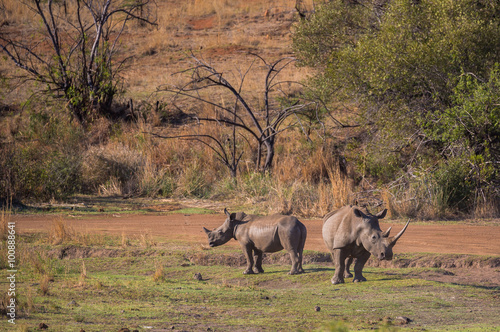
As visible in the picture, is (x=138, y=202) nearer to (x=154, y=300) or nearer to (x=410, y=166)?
(x=410, y=166)

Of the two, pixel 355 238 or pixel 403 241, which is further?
pixel 403 241

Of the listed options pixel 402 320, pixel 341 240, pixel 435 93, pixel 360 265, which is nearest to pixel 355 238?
pixel 341 240

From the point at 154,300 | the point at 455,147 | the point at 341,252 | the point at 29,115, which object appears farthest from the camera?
the point at 29,115

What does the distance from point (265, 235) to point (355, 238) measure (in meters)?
1.35

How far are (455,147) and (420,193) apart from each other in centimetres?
196

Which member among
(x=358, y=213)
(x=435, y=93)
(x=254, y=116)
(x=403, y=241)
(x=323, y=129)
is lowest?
(x=403, y=241)

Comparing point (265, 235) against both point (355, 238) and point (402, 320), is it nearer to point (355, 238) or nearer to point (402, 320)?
point (355, 238)

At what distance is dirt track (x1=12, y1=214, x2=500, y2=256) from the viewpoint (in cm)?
1159

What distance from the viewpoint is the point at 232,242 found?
1217cm

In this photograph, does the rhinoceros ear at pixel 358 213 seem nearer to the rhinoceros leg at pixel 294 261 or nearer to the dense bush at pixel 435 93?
the rhinoceros leg at pixel 294 261

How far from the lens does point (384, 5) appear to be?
802 inches

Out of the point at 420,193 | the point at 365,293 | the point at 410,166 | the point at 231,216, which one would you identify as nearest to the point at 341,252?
the point at 365,293

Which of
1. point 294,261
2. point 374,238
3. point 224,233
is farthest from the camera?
point 224,233

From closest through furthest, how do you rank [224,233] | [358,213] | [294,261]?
[358,213]
[294,261]
[224,233]
